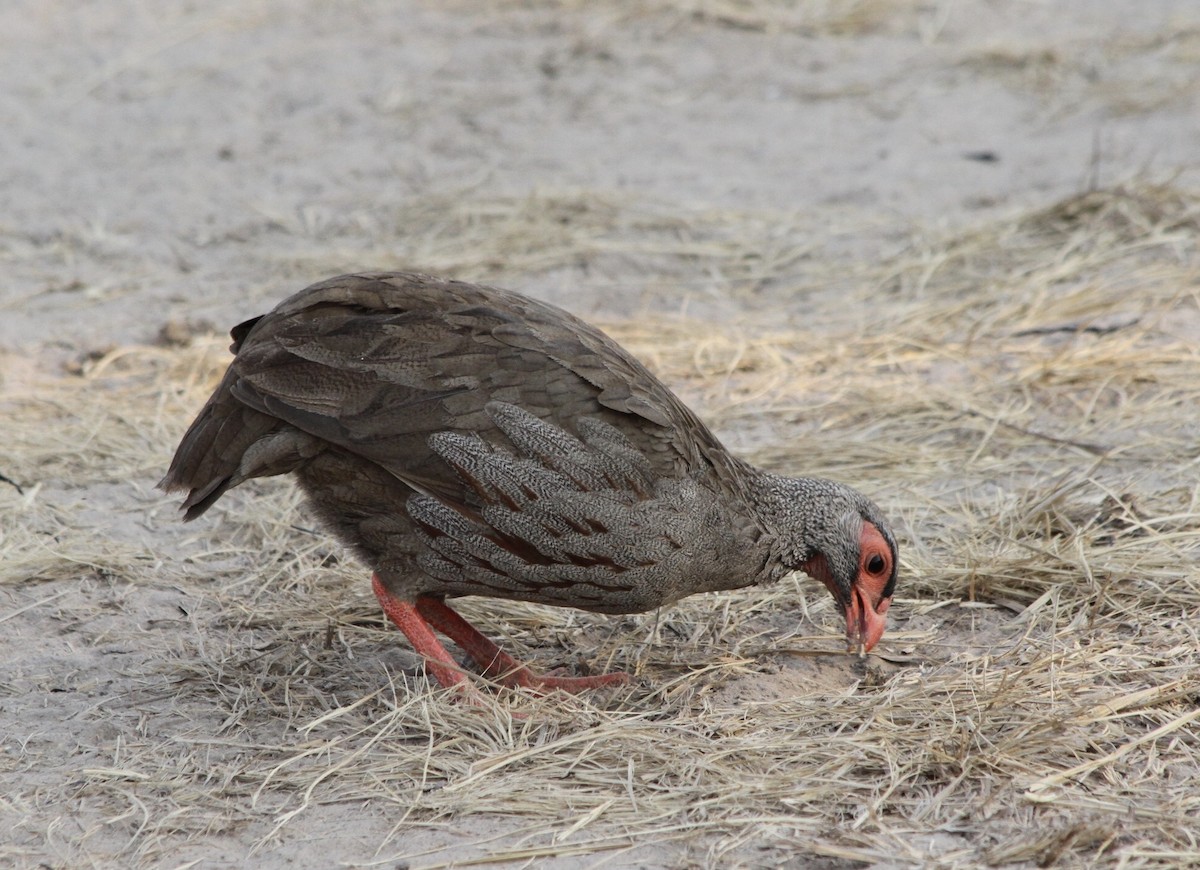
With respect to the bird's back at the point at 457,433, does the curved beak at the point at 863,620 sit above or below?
below

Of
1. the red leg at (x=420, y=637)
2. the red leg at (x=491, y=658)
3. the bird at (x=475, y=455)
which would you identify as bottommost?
the red leg at (x=491, y=658)

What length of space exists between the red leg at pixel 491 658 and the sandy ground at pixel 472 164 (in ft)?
1.01

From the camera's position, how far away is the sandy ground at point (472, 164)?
17.3 feet

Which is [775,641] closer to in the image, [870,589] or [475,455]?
[870,589]

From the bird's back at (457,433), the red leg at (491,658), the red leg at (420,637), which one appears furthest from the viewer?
the red leg at (491,658)

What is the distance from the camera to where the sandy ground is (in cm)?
528

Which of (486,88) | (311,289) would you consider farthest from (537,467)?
(486,88)

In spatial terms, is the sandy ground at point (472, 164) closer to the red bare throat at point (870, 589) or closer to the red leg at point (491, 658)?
the red bare throat at point (870, 589)

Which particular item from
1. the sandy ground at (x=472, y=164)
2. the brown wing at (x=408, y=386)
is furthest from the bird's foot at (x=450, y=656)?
the brown wing at (x=408, y=386)

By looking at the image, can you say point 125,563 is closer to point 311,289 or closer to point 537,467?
point 311,289

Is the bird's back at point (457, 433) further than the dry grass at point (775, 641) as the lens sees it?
Yes

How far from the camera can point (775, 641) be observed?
466 centimetres

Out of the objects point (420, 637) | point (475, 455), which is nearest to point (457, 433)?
point (475, 455)

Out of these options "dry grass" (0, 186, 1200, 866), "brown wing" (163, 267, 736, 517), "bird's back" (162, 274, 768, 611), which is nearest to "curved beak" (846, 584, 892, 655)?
"dry grass" (0, 186, 1200, 866)
